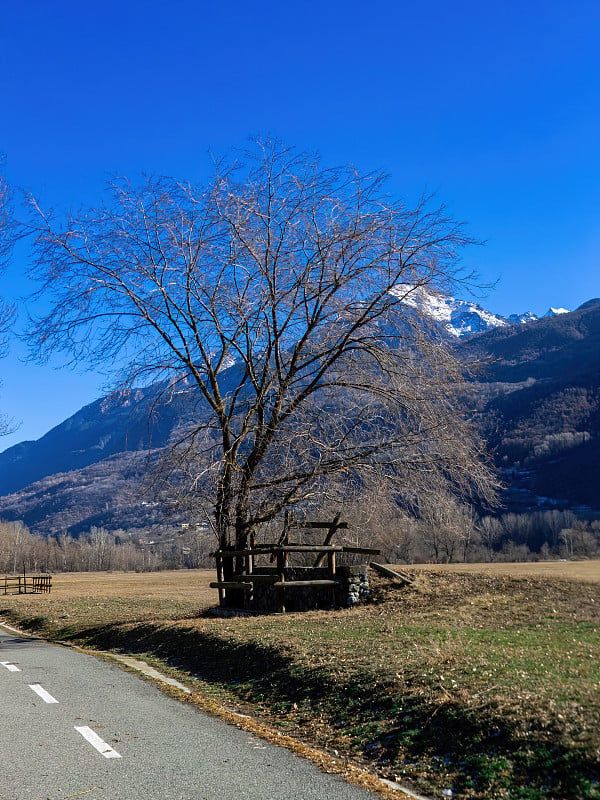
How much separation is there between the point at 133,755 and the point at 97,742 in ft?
2.20

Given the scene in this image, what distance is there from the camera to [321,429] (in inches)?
713

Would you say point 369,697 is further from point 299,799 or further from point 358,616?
point 358,616

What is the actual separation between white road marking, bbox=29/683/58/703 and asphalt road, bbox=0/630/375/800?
0.05 ft

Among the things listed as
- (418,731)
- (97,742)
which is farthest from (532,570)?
(97,742)

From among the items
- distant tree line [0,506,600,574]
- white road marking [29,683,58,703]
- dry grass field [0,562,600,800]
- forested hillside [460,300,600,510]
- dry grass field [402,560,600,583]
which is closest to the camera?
dry grass field [0,562,600,800]

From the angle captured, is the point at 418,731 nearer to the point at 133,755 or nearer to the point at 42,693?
the point at 133,755

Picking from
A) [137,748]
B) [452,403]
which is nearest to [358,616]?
[452,403]

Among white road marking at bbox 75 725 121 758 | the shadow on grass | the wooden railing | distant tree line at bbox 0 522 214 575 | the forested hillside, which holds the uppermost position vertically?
the forested hillside

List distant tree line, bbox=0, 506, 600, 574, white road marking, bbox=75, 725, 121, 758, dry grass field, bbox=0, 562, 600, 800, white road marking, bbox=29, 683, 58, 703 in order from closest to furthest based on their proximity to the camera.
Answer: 1. dry grass field, bbox=0, 562, 600, 800
2. white road marking, bbox=75, 725, 121, 758
3. white road marking, bbox=29, 683, 58, 703
4. distant tree line, bbox=0, 506, 600, 574

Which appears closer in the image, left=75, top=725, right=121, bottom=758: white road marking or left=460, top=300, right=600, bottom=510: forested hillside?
left=75, top=725, right=121, bottom=758: white road marking

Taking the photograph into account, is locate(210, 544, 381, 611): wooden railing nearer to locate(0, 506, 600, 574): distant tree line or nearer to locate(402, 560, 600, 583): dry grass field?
locate(0, 506, 600, 574): distant tree line

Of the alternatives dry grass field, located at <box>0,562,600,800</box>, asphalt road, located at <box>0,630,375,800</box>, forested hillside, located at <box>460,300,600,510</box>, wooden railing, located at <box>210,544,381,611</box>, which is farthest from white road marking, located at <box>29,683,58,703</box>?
forested hillside, located at <box>460,300,600,510</box>

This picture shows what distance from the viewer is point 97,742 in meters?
7.40

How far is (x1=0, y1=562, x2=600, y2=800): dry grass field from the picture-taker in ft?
21.3
